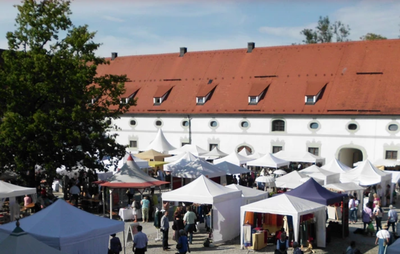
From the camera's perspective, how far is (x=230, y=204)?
16578 mm

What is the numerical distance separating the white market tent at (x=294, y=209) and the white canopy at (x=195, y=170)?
765 cm

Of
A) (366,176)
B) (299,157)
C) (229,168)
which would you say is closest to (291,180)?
A: (366,176)

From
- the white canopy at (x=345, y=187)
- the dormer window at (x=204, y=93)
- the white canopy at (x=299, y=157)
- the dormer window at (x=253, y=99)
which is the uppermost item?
the dormer window at (x=204, y=93)

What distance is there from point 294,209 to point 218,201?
273 centimetres

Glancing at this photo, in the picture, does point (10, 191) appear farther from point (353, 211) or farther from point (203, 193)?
point (353, 211)

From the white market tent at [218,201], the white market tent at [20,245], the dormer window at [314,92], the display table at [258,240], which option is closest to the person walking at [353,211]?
the white market tent at [218,201]

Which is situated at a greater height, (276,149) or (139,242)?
(276,149)

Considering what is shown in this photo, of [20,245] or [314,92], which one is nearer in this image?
[20,245]

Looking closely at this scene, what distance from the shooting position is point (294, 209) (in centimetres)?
1438

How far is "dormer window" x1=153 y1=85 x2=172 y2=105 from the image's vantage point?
39.3m

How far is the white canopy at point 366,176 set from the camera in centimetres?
2247

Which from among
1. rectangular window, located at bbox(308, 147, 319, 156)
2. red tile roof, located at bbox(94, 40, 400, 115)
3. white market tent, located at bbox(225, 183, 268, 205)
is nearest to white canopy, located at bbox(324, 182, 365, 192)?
white market tent, located at bbox(225, 183, 268, 205)

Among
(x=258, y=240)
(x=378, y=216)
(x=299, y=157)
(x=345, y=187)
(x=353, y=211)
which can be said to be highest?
(x=299, y=157)

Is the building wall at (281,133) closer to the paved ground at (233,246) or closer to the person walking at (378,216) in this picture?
the person walking at (378,216)
